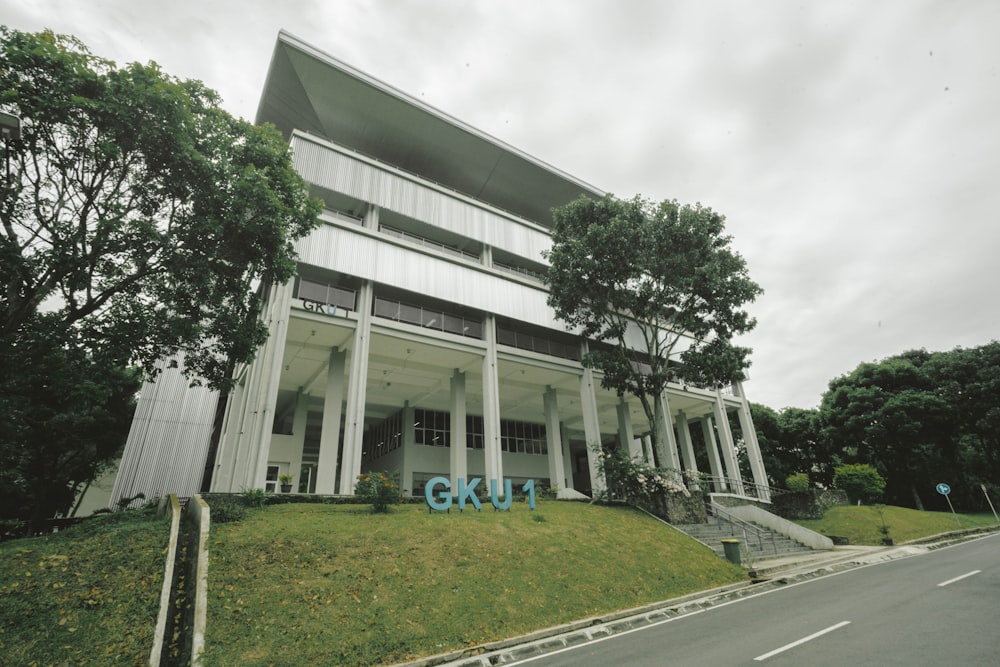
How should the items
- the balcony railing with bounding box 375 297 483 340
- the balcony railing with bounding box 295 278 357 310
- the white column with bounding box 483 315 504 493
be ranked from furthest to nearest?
the white column with bounding box 483 315 504 493
the balcony railing with bounding box 375 297 483 340
the balcony railing with bounding box 295 278 357 310

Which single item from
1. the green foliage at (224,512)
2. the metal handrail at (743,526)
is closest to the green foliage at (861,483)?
the metal handrail at (743,526)

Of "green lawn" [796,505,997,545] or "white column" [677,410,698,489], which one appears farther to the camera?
"white column" [677,410,698,489]

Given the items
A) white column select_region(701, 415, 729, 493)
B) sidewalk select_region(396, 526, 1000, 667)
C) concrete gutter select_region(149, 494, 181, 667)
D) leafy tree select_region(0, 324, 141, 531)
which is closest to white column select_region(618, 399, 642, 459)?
white column select_region(701, 415, 729, 493)

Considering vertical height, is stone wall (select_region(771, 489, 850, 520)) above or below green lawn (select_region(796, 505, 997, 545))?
above

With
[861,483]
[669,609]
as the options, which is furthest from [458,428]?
[861,483]

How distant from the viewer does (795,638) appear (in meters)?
7.34

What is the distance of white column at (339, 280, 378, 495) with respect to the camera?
18.0m

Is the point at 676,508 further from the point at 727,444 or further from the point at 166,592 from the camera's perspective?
the point at 166,592

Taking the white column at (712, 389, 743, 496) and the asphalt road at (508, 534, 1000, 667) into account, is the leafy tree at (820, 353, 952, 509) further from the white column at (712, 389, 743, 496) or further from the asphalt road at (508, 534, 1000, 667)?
the asphalt road at (508, 534, 1000, 667)

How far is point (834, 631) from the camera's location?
755 cm

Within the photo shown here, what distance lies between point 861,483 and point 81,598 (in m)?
36.7

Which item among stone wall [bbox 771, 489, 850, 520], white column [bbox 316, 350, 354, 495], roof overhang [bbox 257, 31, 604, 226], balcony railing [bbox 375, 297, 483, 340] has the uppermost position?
roof overhang [bbox 257, 31, 604, 226]

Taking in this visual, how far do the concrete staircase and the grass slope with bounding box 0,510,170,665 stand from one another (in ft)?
55.6

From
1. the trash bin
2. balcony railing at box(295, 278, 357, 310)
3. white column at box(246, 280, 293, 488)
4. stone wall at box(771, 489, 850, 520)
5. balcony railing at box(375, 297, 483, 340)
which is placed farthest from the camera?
stone wall at box(771, 489, 850, 520)
